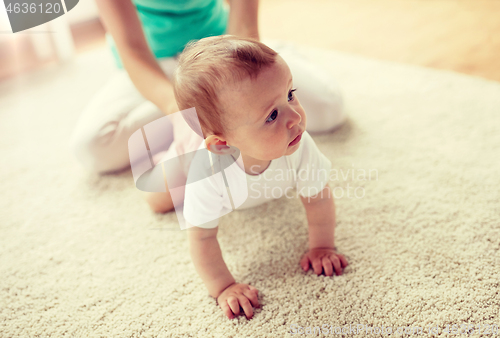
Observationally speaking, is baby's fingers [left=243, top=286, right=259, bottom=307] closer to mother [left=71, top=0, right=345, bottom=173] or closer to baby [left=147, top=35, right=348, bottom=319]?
baby [left=147, top=35, right=348, bottom=319]

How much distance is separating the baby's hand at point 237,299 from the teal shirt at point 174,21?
2.07ft

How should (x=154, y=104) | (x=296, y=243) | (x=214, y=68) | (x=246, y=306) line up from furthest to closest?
(x=154, y=104) → (x=296, y=243) → (x=246, y=306) → (x=214, y=68)

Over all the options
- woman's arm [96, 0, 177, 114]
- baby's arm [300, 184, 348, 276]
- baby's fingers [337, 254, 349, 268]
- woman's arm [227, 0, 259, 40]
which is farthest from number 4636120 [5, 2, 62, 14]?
baby's fingers [337, 254, 349, 268]

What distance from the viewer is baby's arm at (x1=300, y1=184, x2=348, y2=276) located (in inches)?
24.9

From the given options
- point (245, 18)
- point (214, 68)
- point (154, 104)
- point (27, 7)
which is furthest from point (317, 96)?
point (27, 7)

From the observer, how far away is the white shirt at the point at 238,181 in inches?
23.2

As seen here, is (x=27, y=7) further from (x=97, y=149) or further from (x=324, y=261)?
(x=324, y=261)

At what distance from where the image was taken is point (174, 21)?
93 centimetres

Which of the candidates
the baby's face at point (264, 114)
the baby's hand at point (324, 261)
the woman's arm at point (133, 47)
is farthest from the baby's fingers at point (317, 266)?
the woman's arm at point (133, 47)

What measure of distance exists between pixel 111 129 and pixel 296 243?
0.52 m

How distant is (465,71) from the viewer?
124 centimetres

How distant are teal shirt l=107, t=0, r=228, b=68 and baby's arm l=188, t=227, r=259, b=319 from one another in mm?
551

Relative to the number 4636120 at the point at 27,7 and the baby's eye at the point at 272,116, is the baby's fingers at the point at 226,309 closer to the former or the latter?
the baby's eye at the point at 272,116

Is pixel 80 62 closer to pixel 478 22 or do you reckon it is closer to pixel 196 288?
pixel 196 288
